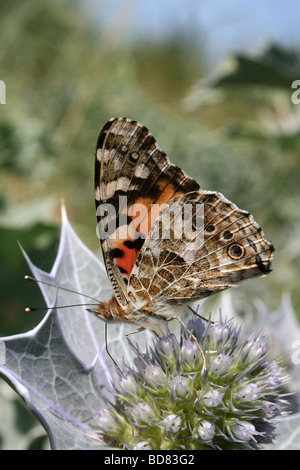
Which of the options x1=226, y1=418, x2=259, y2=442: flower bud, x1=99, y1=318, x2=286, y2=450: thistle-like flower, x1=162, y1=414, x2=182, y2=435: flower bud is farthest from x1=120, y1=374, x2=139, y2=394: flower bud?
x1=226, y1=418, x2=259, y2=442: flower bud

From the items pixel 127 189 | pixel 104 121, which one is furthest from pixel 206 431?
pixel 104 121

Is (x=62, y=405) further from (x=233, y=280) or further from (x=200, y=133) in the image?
(x=200, y=133)

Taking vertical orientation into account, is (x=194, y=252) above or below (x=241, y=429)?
above

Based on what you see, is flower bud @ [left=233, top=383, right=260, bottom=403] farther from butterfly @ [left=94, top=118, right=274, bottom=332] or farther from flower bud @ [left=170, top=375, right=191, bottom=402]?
butterfly @ [left=94, top=118, right=274, bottom=332]

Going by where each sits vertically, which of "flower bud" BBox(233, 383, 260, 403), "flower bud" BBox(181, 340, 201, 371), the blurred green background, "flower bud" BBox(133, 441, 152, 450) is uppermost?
the blurred green background

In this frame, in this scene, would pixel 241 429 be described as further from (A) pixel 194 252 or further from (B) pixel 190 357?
(A) pixel 194 252
